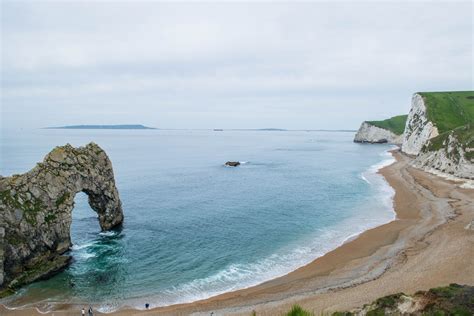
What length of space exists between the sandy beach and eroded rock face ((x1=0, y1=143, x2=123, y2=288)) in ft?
20.8

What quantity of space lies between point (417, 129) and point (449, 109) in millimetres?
14016

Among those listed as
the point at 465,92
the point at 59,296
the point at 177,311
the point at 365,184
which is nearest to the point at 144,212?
the point at 59,296

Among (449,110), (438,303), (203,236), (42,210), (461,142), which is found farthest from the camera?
(449,110)

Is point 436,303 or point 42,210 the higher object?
point 42,210

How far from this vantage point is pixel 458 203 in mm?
60594

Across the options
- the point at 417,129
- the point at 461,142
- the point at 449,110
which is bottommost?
the point at 461,142

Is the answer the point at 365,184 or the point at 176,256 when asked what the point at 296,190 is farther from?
the point at 176,256

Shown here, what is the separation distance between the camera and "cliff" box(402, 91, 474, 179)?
3270 inches

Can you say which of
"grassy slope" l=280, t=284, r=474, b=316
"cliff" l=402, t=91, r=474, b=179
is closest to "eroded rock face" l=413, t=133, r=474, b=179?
"cliff" l=402, t=91, r=474, b=179

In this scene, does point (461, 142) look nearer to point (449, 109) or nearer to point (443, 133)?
point (443, 133)

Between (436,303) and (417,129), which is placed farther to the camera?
(417,129)

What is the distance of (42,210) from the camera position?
4109 cm

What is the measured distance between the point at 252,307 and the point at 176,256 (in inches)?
558

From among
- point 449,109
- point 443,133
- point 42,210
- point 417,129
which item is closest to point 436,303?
point 42,210
